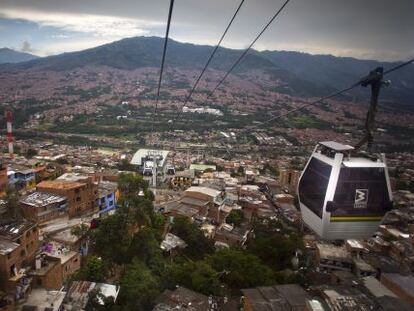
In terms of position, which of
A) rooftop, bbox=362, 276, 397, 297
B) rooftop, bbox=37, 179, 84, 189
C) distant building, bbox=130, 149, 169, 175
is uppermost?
rooftop, bbox=37, 179, 84, 189

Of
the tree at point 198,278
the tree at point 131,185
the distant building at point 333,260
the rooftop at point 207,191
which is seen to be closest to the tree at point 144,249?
the tree at point 198,278

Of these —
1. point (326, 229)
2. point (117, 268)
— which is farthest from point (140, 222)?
point (326, 229)

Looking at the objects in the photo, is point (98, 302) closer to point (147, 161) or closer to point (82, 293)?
point (82, 293)

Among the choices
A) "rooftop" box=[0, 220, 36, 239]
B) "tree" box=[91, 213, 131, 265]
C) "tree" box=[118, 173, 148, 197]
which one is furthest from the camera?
"tree" box=[118, 173, 148, 197]

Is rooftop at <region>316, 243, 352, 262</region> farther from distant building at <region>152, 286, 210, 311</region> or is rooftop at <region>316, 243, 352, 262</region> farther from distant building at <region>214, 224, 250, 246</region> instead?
distant building at <region>152, 286, 210, 311</region>

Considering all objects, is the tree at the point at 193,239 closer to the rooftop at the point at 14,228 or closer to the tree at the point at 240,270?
the tree at the point at 240,270

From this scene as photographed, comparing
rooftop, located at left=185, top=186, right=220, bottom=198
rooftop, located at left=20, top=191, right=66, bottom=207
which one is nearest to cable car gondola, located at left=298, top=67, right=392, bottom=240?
rooftop, located at left=20, top=191, right=66, bottom=207

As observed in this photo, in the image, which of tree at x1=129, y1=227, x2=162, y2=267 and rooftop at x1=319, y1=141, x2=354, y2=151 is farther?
tree at x1=129, y1=227, x2=162, y2=267
